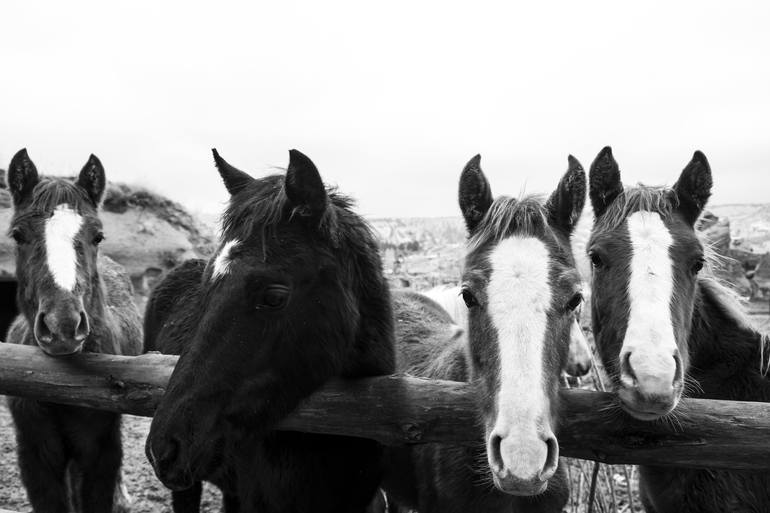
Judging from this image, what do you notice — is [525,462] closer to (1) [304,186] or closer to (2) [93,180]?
(1) [304,186]

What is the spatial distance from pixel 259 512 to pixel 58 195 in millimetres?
2659

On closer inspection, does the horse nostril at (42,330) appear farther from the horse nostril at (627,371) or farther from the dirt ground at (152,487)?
the horse nostril at (627,371)

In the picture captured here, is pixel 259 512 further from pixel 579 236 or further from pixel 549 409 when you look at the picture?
pixel 579 236

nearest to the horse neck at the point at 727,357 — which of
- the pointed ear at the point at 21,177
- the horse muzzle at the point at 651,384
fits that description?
the horse muzzle at the point at 651,384

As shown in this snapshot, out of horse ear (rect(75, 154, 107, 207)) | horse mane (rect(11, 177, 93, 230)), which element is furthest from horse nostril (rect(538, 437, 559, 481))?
horse ear (rect(75, 154, 107, 207))

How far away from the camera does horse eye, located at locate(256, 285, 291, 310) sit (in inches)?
93.6

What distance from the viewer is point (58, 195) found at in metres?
Result: 3.97

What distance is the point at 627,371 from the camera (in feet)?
7.63


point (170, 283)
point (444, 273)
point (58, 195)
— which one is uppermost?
point (58, 195)

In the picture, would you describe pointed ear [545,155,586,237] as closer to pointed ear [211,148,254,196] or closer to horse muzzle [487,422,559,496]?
horse muzzle [487,422,559,496]

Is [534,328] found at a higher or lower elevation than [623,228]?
lower

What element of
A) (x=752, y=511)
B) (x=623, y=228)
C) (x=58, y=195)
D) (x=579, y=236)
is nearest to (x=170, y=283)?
(x=58, y=195)

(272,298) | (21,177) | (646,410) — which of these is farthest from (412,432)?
(21,177)

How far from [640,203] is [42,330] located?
356 cm
